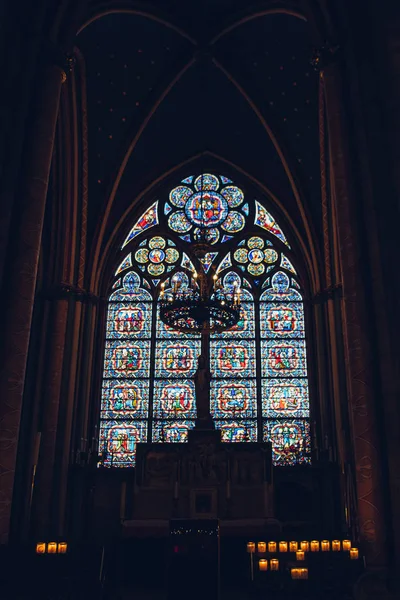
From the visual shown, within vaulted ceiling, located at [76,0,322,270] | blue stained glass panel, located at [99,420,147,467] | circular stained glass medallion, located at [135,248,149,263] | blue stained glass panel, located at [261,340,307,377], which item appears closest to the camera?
vaulted ceiling, located at [76,0,322,270]

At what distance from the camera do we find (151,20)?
19.8m

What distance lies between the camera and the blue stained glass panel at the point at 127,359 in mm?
21703

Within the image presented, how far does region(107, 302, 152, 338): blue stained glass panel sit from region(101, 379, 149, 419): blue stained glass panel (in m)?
1.62

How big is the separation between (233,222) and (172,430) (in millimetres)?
7697

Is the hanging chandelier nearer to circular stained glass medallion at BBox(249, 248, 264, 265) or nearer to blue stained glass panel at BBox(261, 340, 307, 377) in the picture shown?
blue stained glass panel at BBox(261, 340, 307, 377)

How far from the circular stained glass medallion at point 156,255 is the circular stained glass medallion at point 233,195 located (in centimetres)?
302
